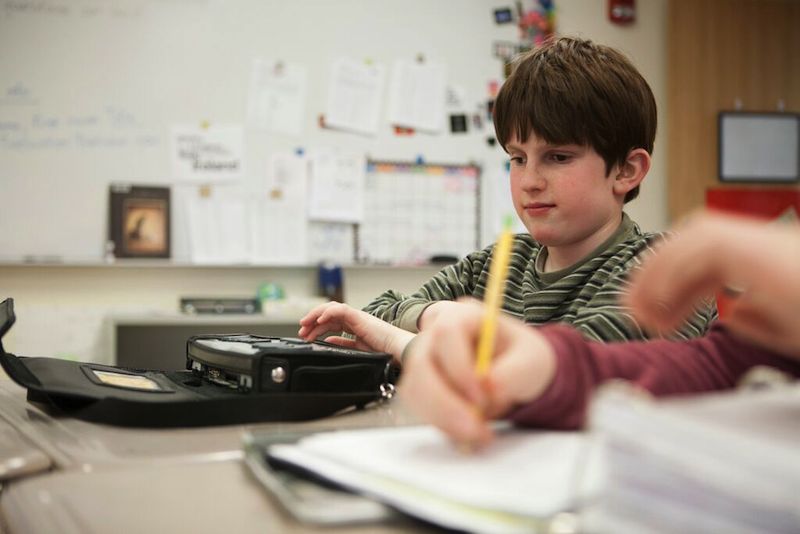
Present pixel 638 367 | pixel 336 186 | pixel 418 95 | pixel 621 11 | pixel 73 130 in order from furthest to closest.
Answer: pixel 621 11 → pixel 418 95 → pixel 336 186 → pixel 73 130 → pixel 638 367

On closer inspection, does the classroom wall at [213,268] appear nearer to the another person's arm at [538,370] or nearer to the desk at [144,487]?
the desk at [144,487]

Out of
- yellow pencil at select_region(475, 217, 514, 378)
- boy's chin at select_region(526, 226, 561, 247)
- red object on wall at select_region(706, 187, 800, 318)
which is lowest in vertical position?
yellow pencil at select_region(475, 217, 514, 378)

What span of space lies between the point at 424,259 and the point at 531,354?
2.90 meters

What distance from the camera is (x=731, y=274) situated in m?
0.39

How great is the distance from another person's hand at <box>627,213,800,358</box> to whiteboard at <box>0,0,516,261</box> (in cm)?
282

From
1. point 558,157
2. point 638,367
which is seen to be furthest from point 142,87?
point 638,367

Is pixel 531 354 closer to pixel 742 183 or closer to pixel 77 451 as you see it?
pixel 77 451

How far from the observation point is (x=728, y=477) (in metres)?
0.31

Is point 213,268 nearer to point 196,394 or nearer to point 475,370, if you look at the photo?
point 196,394

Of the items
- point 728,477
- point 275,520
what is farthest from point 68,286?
point 728,477

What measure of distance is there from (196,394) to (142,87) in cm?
256

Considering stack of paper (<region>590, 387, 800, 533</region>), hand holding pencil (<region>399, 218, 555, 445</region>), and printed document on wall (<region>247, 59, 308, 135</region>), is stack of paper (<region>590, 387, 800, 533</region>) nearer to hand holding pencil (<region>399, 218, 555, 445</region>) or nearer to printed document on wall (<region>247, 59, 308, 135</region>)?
hand holding pencil (<region>399, 218, 555, 445</region>)

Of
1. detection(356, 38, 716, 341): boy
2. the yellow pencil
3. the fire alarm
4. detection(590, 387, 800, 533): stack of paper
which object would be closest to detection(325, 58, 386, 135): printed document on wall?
the fire alarm

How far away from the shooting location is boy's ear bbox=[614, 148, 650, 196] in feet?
3.91
